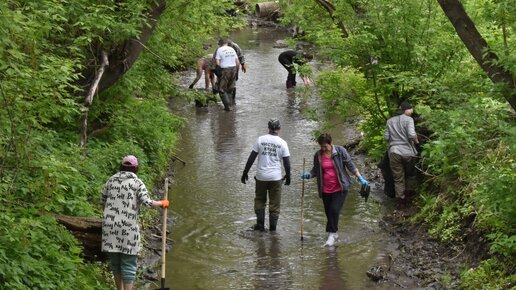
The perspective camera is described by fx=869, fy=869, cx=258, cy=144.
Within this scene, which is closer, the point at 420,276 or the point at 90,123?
the point at 420,276

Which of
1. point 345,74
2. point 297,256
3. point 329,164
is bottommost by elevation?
point 297,256

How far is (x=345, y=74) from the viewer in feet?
51.0

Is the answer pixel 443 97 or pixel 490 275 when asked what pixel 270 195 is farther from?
pixel 490 275

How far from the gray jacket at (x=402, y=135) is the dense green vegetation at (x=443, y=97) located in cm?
29

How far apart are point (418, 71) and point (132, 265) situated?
23.1ft

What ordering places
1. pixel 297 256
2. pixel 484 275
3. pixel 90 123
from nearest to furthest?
pixel 484 275 < pixel 297 256 < pixel 90 123

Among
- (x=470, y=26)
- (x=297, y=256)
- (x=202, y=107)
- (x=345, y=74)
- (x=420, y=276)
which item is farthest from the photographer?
(x=202, y=107)

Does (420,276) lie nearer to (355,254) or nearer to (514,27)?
(355,254)

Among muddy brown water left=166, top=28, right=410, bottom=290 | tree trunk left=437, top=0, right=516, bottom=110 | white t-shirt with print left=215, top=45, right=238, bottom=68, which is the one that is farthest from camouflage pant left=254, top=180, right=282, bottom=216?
white t-shirt with print left=215, top=45, right=238, bottom=68

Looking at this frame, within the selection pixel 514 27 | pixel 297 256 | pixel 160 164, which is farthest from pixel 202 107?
pixel 514 27

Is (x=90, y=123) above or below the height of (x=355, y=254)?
above

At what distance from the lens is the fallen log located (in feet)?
31.2

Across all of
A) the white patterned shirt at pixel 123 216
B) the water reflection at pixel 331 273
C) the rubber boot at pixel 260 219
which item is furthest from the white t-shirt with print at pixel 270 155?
the white patterned shirt at pixel 123 216

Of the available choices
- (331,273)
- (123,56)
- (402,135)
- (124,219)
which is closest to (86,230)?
(124,219)
